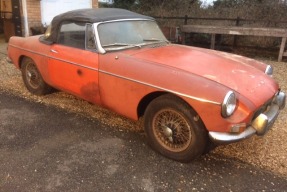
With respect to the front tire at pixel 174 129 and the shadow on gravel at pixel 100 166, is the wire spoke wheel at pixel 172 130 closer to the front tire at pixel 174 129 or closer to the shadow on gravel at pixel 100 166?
the front tire at pixel 174 129

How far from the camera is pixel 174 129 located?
3.28m

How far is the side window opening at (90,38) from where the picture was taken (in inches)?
156


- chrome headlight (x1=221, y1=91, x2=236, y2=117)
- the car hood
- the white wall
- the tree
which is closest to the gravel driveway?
the car hood

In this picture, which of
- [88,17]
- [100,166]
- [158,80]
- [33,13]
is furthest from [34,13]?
[100,166]

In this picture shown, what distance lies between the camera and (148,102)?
3576mm

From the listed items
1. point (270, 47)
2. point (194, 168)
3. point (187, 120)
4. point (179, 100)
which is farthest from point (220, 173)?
point (270, 47)

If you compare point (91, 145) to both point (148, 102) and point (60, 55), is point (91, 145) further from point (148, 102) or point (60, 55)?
point (60, 55)

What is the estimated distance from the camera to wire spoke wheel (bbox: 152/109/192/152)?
321 centimetres

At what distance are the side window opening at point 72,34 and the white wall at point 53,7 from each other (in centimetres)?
651

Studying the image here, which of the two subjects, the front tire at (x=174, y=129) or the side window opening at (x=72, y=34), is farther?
the side window opening at (x=72, y=34)

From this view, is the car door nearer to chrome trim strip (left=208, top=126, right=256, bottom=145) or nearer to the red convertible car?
the red convertible car

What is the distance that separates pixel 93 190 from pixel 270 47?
885 centimetres

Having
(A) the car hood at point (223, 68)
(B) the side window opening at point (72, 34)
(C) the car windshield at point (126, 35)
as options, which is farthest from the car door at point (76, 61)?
(A) the car hood at point (223, 68)

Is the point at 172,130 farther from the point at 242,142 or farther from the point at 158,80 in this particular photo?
the point at 242,142
